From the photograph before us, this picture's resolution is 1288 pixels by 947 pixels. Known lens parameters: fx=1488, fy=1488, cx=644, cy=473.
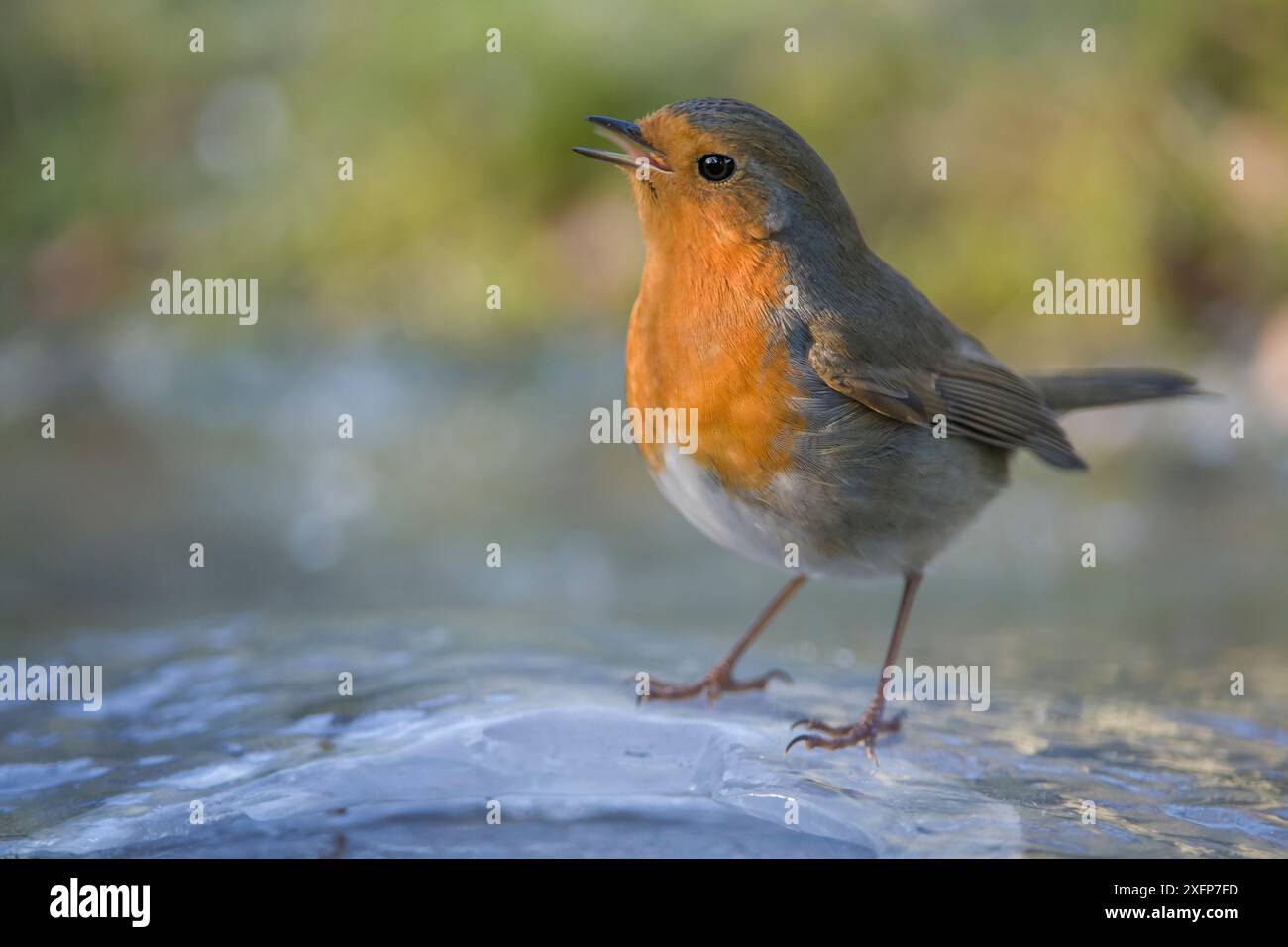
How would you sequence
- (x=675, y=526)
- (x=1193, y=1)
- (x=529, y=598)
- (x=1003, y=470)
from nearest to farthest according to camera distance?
(x=1003, y=470) → (x=529, y=598) → (x=675, y=526) → (x=1193, y=1)

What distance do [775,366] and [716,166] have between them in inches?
20.1

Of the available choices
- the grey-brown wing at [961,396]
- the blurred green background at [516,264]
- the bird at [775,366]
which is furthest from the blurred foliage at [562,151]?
the bird at [775,366]

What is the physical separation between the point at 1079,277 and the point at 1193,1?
1876mm

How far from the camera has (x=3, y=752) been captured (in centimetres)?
364

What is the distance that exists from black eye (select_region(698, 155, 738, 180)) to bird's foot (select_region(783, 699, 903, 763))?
1.35 metres

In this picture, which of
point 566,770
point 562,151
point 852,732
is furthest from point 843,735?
point 562,151

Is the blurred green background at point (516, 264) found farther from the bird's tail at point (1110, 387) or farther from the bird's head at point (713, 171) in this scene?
the bird's head at point (713, 171)

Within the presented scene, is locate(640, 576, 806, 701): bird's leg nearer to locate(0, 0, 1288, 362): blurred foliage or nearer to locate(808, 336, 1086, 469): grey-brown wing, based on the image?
locate(808, 336, 1086, 469): grey-brown wing

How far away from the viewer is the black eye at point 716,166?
3627 millimetres

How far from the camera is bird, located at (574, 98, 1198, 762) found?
3543 millimetres

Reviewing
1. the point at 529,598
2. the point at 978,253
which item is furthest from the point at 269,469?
the point at 978,253

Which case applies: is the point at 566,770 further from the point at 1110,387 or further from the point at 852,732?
the point at 1110,387

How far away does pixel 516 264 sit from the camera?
8805mm
